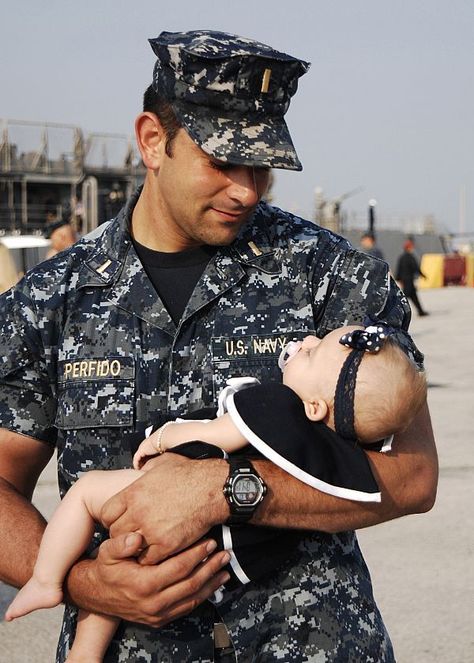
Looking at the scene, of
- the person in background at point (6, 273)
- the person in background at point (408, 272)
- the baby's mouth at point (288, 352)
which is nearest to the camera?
the baby's mouth at point (288, 352)

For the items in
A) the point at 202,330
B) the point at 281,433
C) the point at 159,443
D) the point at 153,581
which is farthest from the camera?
the point at 202,330

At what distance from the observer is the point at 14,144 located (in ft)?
120

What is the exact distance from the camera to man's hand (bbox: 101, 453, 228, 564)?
78.3 inches

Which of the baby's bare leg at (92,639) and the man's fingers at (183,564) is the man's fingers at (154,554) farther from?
the baby's bare leg at (92,639)

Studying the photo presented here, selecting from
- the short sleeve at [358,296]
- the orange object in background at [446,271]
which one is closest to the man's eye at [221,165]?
the short sleeve at [358,296]

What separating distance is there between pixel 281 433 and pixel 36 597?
631 mm

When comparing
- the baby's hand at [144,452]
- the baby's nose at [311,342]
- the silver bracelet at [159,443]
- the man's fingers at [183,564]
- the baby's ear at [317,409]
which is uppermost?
the baby's nose at [311,342]

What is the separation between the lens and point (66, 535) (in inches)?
85.4

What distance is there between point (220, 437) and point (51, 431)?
0.53m

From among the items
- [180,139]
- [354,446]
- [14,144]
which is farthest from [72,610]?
[14,144]

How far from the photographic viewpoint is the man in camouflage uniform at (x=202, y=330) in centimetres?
221

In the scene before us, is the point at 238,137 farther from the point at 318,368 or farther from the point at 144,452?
the point at 144,452

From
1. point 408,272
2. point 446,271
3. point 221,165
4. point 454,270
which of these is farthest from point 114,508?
point 454,270

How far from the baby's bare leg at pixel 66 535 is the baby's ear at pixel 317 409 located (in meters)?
0.38
